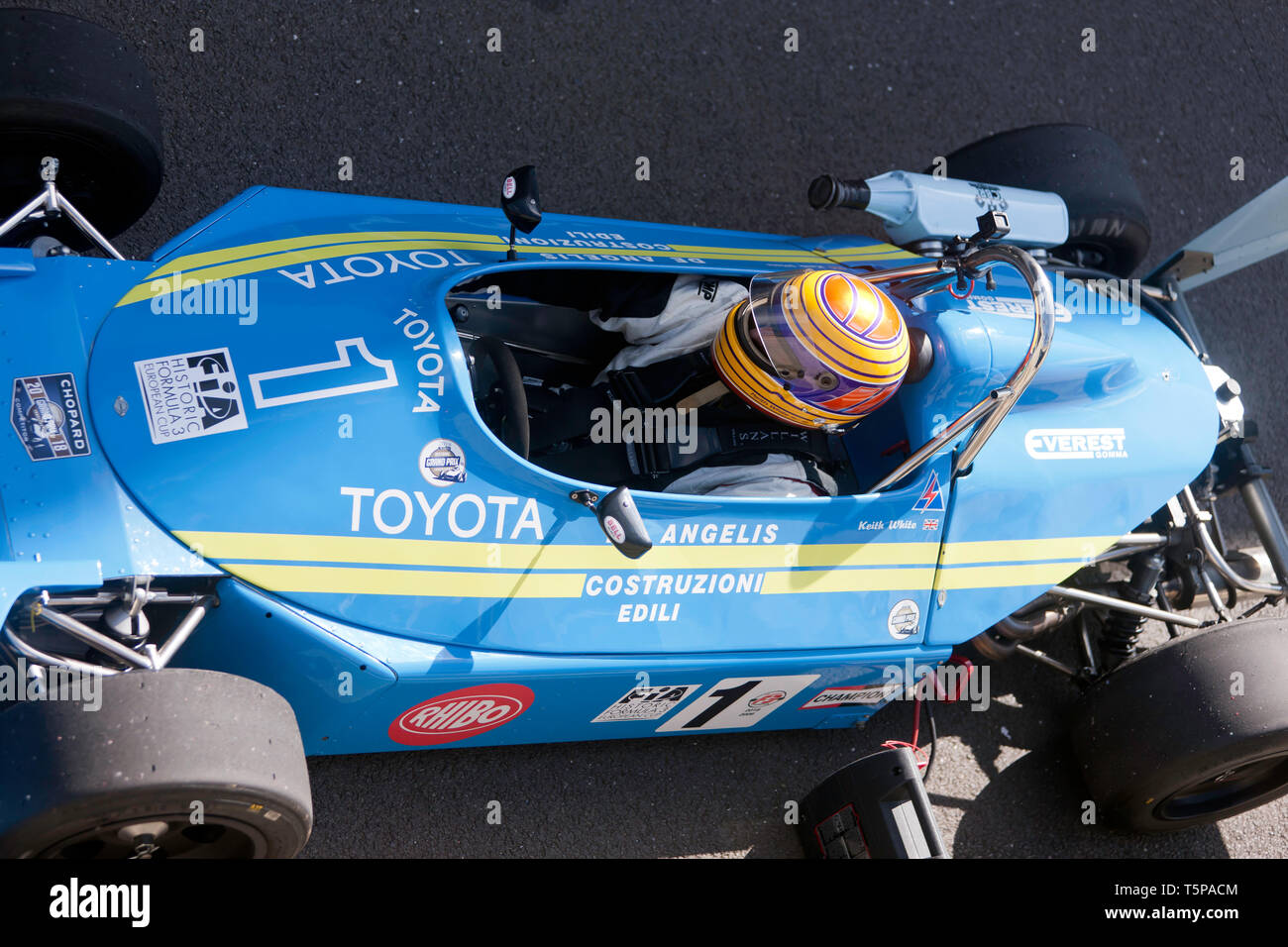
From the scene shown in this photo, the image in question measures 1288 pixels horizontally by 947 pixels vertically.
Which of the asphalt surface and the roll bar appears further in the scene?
the asphalt surface

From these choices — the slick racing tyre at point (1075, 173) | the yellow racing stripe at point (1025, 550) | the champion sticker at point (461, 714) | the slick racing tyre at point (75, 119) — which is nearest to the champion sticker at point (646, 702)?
the champion sticker at point (461, 714)

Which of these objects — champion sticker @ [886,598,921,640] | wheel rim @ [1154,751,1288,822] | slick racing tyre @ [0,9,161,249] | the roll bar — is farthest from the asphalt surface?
the roll bar

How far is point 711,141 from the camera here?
178 inches

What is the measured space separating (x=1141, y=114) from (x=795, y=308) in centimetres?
325

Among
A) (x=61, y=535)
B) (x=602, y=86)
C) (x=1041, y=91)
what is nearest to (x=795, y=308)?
(x=61, y=535)

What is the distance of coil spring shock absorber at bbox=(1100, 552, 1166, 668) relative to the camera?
3590 millimetres

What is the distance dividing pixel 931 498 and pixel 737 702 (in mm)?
766

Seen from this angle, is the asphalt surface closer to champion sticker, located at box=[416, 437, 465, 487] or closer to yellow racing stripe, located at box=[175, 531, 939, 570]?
yellow racing stripe, located at box=[175, 531, 939, 570]

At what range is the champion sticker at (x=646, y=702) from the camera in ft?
9.68

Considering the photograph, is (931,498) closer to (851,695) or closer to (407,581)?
(851,695)

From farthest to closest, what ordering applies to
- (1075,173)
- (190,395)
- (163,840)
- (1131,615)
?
1. (1075,173)
2. (1131,615)
3. (190,395)
4. (163,840)

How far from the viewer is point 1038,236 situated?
373cm

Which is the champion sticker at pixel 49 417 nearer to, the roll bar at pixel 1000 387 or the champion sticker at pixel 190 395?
the champion sticker at pixel 190 395

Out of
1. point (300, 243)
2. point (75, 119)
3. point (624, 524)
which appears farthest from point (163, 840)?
point (75, 119)
